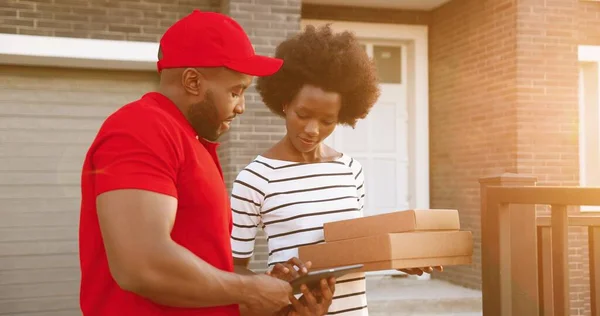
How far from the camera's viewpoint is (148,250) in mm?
1480

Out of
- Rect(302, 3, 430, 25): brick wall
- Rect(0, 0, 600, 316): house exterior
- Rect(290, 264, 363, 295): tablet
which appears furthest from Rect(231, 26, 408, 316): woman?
Rect(302, 3, 430, 25): brick wall

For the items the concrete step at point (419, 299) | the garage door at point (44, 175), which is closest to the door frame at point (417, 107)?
the concrete step at point (419, 299)

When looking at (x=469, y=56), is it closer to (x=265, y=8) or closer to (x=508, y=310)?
(x=265, y=8)

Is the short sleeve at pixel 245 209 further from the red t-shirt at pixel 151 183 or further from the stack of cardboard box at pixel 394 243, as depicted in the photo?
the red t-shirt at pixel 151 183

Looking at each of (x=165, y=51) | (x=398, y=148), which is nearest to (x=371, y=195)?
(x=398, y=148)

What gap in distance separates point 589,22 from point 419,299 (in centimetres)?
416

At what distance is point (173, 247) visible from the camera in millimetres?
1515

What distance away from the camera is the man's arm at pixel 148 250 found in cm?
147

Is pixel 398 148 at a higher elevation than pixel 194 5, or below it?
below

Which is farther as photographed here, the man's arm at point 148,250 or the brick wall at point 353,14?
the brick wall at point 353,14

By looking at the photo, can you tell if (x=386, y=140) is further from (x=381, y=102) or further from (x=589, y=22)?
(x=589, y=22)

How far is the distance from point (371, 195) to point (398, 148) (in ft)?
2.31

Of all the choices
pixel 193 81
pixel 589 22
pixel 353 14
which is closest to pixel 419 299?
pixel 353 14

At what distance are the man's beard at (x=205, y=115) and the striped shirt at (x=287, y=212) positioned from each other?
3.06ft
